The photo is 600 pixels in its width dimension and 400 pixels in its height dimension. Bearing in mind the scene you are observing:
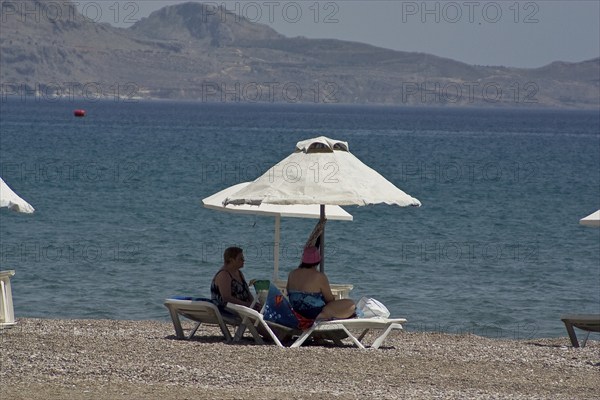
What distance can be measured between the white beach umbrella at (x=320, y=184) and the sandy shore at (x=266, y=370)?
1.41 m

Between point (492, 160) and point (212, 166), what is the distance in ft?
62.6

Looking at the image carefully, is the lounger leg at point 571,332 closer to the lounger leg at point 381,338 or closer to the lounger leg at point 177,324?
the lounger leg at point 381,338

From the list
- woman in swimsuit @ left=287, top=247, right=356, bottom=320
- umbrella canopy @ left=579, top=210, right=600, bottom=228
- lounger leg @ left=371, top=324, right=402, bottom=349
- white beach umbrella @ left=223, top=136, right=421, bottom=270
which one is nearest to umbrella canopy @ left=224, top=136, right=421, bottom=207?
white beach umbrella @ left=223, top=136, right=421, bottom=270

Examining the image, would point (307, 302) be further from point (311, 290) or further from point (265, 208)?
point (265, 208)

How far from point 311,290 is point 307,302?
12 centimetres

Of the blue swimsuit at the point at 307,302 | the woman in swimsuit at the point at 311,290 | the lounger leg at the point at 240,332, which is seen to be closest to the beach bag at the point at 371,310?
the woman in swimsuit at the point at 311,290

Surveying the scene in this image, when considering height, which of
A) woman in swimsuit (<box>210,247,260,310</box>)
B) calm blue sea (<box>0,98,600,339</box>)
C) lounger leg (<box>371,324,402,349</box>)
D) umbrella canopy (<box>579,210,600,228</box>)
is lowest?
calm blue sea (<box>0,98,600,339</box>)

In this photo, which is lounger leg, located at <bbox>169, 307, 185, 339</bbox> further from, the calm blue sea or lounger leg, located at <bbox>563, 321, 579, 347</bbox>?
the calm blue sea

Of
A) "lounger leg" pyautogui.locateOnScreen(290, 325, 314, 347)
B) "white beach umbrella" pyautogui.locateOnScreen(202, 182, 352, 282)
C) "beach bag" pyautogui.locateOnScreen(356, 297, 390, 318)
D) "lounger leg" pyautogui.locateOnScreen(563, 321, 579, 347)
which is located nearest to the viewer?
"lounger leg" pyautogui.locateOnScreen(290, 325, 314, 347)

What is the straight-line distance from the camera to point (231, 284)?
39.0 feet

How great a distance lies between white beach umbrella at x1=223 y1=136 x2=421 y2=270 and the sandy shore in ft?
4.63

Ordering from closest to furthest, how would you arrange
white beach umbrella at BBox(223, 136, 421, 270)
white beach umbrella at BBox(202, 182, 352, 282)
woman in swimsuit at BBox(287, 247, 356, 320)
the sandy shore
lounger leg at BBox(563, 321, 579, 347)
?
the sandy shore → white beach umbrella at BBox(223, 136, 421, 270) → woman in swimsuit at BBox(287, 247, 356, 320) → white beach umbrella at BBox(202, 182, 352, 282) → lounger leg at BBox(563, 321, 579, 347)

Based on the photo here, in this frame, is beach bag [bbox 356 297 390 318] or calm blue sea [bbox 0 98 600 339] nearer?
beach bag [bbox 356 297 390 318]

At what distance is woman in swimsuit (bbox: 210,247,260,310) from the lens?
1185 cm
